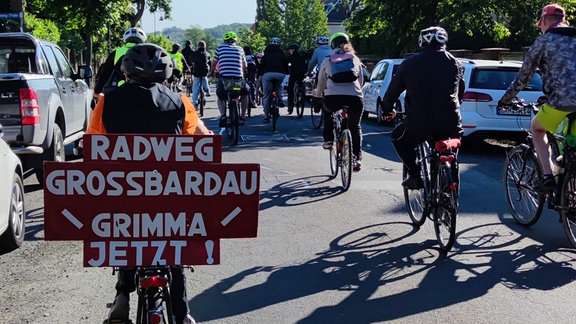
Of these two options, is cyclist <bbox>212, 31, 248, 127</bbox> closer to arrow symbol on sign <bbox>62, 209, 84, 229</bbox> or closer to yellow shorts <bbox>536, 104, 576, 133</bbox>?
yellow shorts <bbox>536, 104, 576, 133</bbox>

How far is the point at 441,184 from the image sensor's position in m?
6.55

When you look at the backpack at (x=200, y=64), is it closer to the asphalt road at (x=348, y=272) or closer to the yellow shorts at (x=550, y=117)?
the asphalt road at (x=348, y=272)

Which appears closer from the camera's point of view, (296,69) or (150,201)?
(150,201)

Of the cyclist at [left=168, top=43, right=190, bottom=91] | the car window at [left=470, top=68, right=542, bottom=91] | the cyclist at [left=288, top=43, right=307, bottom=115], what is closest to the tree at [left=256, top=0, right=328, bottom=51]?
the cyclist at [left=288, top=43, right=307, bottom=115]

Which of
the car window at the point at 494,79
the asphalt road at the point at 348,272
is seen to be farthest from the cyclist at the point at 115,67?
the car window at the point at 494,79

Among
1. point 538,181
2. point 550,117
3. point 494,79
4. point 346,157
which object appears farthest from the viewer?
point 494,79

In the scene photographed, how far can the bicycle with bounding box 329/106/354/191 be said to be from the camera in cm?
925

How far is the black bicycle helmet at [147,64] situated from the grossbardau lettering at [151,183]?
0.66 meters

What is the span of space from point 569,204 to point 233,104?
26.4ft

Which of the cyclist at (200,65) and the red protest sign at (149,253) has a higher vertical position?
the cyclist at (200,65)

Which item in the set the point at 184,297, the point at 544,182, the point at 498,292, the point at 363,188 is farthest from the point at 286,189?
the point at 184,297

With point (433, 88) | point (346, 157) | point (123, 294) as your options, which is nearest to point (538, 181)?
point (433, 88)

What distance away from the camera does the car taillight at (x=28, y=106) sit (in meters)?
8.52

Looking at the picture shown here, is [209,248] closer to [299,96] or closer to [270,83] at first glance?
[270,83]
